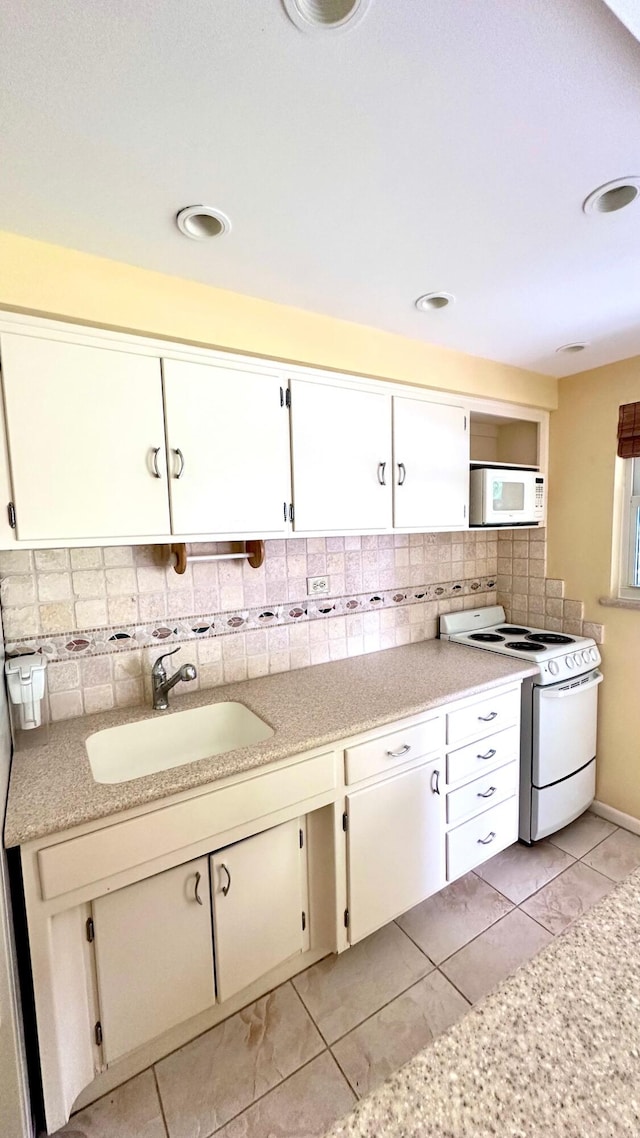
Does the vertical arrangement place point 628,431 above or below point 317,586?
above

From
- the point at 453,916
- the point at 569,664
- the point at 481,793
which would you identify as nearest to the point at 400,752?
the point at 481,793

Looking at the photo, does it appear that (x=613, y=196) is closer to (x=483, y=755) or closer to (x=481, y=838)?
(x=483, y=755)

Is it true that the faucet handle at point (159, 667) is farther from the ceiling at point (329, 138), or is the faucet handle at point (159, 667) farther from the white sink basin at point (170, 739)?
the ceiling at point (329, 138)

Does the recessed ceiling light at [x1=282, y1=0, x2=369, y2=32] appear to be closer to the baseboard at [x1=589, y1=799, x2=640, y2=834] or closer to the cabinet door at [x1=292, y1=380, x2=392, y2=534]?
the cabinet door at [x1=292, y1=380, x2=392, y2=534]

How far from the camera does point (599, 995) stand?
624 millimetres

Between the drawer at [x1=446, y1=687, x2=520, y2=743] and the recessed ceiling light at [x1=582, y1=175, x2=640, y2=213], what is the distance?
1.62m

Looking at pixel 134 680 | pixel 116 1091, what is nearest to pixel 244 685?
pixel 134 680

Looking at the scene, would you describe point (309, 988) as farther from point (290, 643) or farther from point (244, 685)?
→ point (290, 643)

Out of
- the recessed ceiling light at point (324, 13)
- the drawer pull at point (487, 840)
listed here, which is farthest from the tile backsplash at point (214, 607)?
the recessed ceiling light at point (324, 13)

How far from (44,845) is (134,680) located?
67cm

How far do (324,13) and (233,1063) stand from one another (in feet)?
7.98

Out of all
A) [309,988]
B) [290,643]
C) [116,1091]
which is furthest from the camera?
[290,643]

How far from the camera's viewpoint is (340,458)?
5.86 feet

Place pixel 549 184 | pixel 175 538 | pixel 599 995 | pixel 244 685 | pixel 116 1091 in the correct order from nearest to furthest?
pixel 599 995, pixel 549 184, pixel 116 1091, pixel 175 538, pixel 244 685
